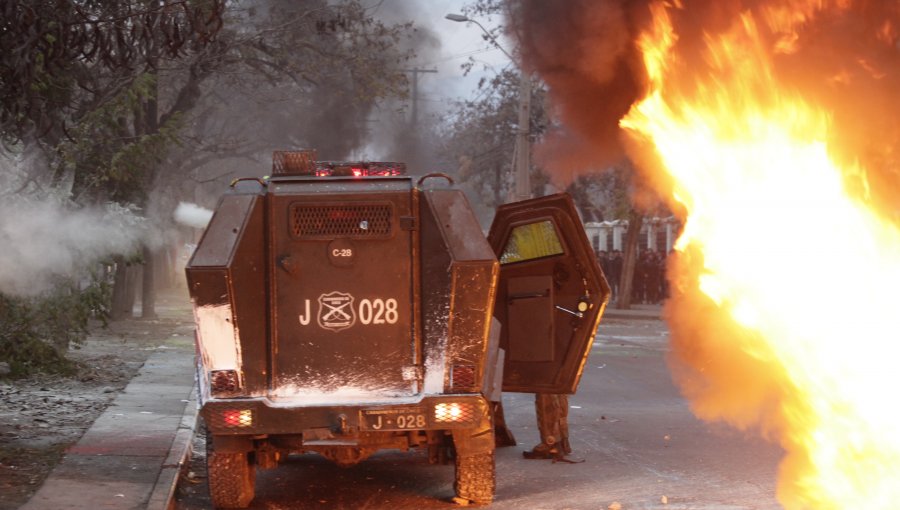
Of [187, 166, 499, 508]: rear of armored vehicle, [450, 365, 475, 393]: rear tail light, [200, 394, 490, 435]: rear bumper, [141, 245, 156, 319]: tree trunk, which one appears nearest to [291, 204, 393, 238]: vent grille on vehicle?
[187, 166, 499, 508]: rear of armored vehicle

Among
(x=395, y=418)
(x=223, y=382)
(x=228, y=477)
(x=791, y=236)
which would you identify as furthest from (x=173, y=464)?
(x=791, y=236)

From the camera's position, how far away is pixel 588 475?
394 inches

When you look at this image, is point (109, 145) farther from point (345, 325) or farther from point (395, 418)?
point (395, 418)

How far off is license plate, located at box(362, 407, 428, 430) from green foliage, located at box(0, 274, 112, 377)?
6.82m

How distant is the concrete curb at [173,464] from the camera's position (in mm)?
8820

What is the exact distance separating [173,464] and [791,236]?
16.9 ft

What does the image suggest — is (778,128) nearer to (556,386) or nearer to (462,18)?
(556,386)

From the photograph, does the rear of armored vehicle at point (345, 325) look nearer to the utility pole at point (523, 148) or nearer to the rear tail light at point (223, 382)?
the rear tail light at point (223, 382)

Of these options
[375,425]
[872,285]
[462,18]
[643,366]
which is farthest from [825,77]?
[462,18]

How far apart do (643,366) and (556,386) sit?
34.0 ft

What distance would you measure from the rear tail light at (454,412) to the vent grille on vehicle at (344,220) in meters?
1.22

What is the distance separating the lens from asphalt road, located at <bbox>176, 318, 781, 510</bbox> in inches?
354

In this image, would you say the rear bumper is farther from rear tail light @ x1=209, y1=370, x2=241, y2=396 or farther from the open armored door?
the open armored door

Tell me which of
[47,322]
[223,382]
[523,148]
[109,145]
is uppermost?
[523,148]
